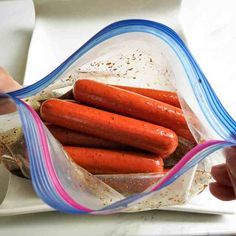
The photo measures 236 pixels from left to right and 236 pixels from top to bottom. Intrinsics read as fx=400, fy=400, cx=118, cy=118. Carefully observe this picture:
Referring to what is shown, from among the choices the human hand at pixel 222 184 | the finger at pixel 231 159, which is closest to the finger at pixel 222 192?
the human hand at pixel 222 184

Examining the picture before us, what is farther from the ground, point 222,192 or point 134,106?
point 134,106

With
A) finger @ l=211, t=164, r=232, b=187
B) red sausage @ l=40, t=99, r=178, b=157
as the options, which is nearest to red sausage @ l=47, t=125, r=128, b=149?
red sausage @ l=40, t=99, r=178, b=157

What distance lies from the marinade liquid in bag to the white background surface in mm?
53

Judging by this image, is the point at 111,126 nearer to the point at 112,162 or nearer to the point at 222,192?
the point at 112,162

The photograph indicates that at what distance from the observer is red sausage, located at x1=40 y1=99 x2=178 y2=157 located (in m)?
0.58

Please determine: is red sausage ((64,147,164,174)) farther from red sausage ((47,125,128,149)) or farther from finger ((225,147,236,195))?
finger ((225,147,236,195))

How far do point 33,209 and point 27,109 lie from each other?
0.51 ft

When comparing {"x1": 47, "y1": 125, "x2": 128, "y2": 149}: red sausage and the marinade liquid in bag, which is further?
{"x1": 47, "y1": 125, "x2": 128, "y2": 149}: red sausage

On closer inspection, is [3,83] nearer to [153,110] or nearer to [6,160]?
[6,160]

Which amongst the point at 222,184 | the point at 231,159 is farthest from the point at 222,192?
the point at 231,159

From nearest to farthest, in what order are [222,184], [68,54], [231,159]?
1. [231,159]
2. [222,184]
3. [68,54]

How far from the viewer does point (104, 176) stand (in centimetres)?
58

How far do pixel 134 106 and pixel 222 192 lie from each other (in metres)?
0.18

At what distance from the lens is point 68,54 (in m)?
0.90
